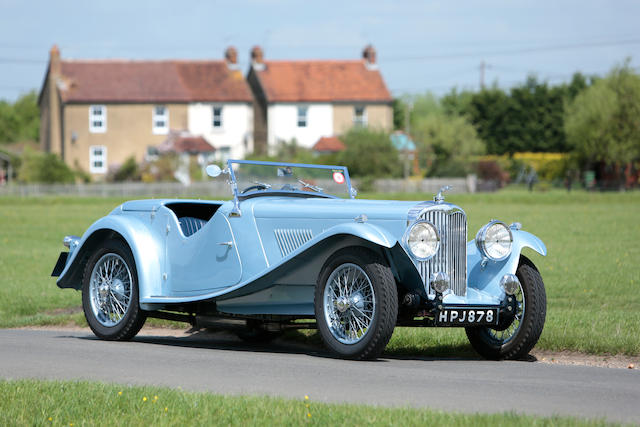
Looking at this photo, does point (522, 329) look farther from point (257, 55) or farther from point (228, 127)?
point (257, 55)

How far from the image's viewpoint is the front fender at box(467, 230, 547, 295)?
330 inches

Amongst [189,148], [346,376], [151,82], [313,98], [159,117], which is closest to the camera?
[346,376]

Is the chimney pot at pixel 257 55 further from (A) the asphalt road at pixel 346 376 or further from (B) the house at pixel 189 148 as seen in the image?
(A) the asphalt road at pixel 346 376

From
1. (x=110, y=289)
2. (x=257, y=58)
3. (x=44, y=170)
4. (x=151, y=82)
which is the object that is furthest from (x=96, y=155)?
(x=110, y=289)

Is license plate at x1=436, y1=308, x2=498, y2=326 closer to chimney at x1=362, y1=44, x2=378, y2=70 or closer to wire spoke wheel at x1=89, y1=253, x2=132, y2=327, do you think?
wire spoke wheel at x1=89, y1=253, x2=132, y2=327

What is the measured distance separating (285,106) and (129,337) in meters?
58.0

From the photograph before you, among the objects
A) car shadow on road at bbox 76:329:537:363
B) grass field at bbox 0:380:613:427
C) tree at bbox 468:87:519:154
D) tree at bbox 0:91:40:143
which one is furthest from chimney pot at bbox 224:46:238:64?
grass field at bbox 0:380:613:427

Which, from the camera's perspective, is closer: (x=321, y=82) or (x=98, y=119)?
(x=98, y=119)

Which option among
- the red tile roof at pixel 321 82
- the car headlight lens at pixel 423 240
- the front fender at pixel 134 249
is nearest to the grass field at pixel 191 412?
the car headlight lens at pixel 423 240

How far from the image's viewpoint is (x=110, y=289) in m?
9.86

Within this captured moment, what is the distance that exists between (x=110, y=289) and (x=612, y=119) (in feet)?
190

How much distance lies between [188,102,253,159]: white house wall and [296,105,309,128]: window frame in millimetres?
3321

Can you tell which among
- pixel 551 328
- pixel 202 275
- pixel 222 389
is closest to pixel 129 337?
pixel 202 275

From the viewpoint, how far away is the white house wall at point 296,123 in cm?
6706
